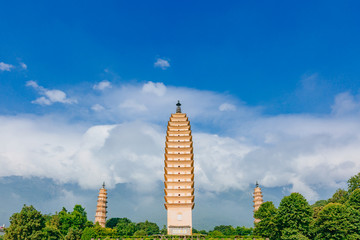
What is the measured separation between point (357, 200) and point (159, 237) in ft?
111

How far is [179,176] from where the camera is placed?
A: 71.1m

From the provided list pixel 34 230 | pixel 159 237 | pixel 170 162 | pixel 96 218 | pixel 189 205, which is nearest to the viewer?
pixel 34 230

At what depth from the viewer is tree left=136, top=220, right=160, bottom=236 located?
117 m

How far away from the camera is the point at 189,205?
220ft

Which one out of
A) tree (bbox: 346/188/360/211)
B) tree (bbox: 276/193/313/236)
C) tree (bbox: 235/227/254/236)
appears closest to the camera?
tree (bbox: 276/193/313/236)

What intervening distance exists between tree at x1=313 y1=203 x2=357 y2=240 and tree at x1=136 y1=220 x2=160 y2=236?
83.1 metres

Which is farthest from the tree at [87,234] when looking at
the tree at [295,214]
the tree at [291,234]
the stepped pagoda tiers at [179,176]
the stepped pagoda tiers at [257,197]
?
the stepped pagoda tiers at [257,197]

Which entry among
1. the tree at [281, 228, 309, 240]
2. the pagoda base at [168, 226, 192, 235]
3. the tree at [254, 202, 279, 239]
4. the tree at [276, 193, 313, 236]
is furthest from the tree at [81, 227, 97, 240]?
→ the tree at [281, 228, 309, 240]

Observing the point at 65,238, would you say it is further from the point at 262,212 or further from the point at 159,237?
the point at 262,212

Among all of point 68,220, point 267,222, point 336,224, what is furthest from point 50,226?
point 336,224

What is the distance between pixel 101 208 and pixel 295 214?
194 ft

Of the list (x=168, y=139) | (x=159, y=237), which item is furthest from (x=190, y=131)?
(x=159, y=237)

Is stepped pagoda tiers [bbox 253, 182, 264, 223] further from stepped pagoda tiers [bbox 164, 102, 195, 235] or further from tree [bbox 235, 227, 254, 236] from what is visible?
stepped pagoda tiers [bbox 164, 102, 195, 235]

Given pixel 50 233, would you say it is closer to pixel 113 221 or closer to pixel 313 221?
pixel 313 221
